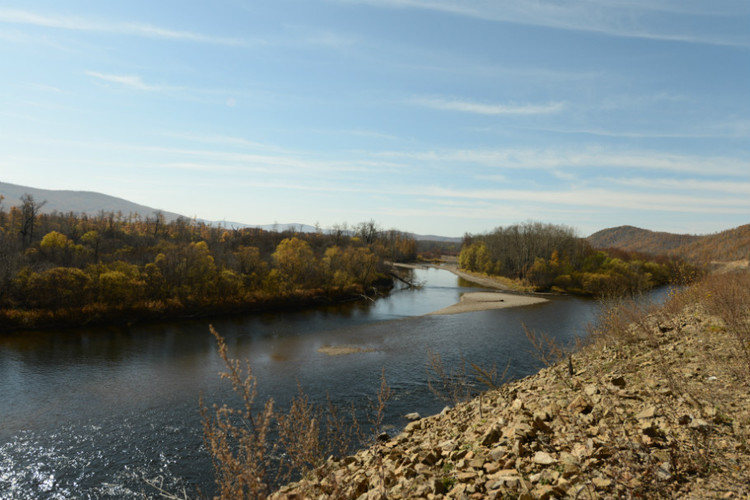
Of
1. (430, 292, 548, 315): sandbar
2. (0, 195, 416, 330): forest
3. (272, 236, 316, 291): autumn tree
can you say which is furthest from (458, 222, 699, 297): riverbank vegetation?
(272, 236, 316, 291): autumn tree

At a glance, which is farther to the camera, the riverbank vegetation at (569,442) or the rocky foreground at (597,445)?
the rocky foreground at (597,445)

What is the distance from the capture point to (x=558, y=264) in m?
71.9

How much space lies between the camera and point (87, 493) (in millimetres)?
11867

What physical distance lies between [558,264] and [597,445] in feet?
235

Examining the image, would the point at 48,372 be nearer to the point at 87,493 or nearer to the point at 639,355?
the point at 87,493

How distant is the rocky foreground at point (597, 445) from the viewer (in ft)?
17.4

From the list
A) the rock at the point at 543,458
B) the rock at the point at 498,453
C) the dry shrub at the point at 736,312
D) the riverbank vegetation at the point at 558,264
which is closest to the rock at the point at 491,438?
the rock at the point at 498,453

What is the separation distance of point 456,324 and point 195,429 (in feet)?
83.8

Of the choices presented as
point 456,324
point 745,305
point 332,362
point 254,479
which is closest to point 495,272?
point 456,324

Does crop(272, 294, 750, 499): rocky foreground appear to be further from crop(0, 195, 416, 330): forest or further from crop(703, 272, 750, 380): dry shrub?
crop(0, 195, 416, 330): forest

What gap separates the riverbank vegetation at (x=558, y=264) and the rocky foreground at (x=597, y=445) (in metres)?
54.2

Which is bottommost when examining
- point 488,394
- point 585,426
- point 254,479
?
point 488,394

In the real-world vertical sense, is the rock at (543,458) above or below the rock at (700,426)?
below

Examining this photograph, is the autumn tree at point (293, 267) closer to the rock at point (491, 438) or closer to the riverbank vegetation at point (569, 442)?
the riverbank vegetation at point (569, 442)
